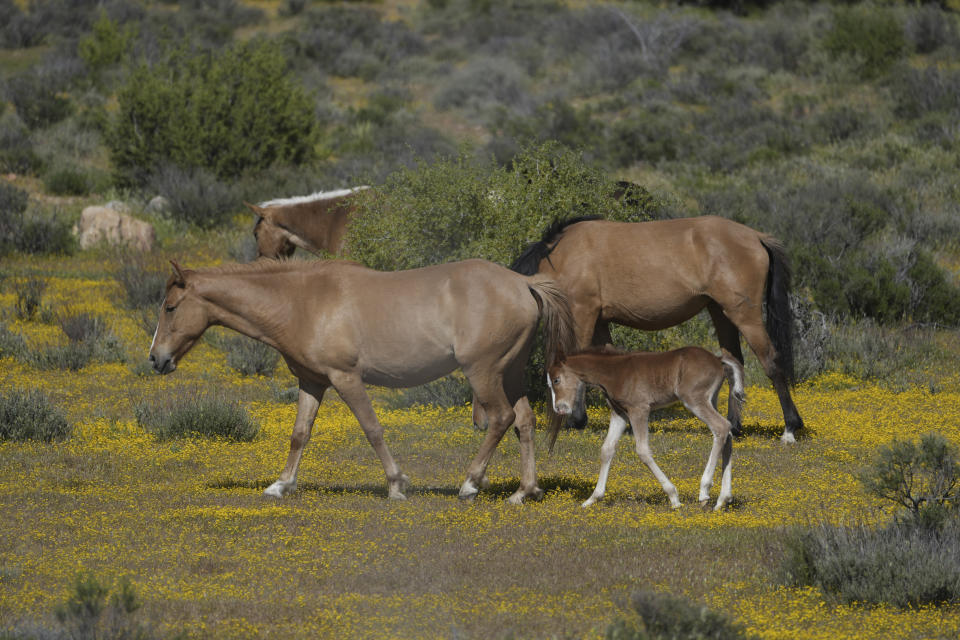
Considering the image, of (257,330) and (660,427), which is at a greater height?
(257,330)

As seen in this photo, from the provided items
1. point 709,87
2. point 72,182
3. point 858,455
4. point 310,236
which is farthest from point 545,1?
point 858,455

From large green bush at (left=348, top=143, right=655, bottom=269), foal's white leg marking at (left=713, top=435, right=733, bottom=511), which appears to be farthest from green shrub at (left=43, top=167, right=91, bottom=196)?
foal's white leg marking at (left=713, top=435, right=733, bottom=511)

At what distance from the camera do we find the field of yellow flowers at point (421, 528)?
7309 mm

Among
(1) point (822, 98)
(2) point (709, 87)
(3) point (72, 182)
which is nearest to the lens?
(3) point (72, 182)

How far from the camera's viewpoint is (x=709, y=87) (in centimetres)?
3956

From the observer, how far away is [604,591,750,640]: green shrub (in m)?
6.17

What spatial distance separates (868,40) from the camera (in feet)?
131

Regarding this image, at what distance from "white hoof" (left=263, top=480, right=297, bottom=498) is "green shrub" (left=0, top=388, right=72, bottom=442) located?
12.0 ft

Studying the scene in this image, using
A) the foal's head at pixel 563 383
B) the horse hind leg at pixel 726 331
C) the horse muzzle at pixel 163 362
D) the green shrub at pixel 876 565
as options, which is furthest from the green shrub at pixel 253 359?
the green shrub at pixel 876 565

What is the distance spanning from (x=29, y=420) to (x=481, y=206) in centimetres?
577

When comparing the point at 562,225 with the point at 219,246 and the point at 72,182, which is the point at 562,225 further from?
the point at 72,182

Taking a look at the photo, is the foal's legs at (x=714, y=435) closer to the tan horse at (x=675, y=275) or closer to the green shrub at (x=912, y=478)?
the green shrub at (x=912, y=478)

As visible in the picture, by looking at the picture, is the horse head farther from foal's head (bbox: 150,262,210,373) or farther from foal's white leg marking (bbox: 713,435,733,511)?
foal's white leg marking (bbox: 713,435,733,511)

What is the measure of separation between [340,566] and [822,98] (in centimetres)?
3192
